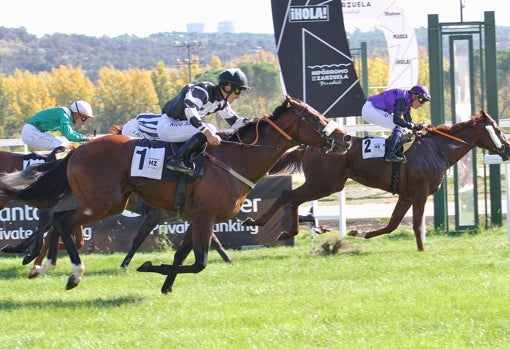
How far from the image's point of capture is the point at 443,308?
7.70 meters

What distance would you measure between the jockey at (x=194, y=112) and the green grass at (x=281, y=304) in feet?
4.35

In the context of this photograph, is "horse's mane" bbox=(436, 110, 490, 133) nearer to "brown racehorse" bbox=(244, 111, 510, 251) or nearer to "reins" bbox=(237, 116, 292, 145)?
"brown racehorse" bbox=(244, 111, 510, 251)

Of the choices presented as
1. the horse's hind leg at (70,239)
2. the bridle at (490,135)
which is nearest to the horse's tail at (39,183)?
the horse's hind leg at (70,239)

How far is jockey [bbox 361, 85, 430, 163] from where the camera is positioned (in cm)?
1238

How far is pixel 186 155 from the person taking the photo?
29.4 feet

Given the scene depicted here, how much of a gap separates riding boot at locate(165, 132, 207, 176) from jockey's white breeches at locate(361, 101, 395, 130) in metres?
4.41

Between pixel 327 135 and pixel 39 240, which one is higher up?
pixel 327 135

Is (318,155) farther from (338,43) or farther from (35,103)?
(35,103)

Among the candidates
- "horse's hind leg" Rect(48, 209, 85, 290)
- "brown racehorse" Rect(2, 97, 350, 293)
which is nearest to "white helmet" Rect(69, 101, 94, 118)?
"brown racehorse" Rect(2, 97, 350, 293)

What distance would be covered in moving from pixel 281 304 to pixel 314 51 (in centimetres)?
674

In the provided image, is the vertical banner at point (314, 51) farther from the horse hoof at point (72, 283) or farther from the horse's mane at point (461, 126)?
the horse hoof at point (72, 283)

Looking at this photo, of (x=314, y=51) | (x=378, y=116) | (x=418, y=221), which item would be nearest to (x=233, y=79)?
(x=378, y=116)

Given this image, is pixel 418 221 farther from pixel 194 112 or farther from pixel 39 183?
pixel 39 183

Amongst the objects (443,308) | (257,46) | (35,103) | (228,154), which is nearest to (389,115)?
(228,154)
